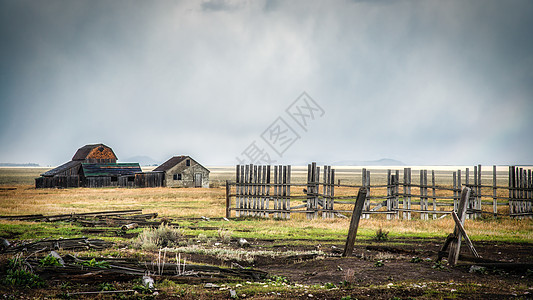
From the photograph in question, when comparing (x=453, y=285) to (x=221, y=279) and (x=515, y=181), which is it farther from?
(x=515, y=181)

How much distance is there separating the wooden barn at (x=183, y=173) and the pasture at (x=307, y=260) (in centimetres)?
3796

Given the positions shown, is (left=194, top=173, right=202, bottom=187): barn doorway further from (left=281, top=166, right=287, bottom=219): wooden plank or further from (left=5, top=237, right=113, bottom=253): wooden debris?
(left=5, top=237, right=113, bottom=253): wooden debris

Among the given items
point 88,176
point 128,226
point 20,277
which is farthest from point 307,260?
point 88,176

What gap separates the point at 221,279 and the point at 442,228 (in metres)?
12.4

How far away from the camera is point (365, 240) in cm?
1398

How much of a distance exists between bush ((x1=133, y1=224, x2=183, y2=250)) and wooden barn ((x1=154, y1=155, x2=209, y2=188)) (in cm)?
4433

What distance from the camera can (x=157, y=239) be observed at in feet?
40.6

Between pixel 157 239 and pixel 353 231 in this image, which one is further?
pixel 157 239

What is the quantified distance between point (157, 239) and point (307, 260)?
529 centimetres

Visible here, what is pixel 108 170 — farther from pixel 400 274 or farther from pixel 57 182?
pixel 400 274

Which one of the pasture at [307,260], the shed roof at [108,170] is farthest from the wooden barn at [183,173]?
the pasture at [307,260]

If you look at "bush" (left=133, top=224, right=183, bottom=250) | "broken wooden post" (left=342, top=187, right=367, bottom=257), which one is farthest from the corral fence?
"broken wooden post" (left=342, top=187, right=367, bottom=257)

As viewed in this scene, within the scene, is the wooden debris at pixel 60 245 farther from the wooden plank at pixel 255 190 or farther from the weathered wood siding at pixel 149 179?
the weathered wood siding at pixel 149 179

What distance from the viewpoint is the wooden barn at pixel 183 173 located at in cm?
5669
